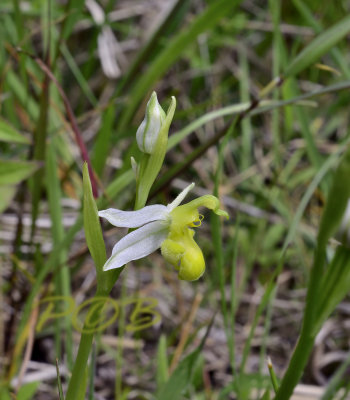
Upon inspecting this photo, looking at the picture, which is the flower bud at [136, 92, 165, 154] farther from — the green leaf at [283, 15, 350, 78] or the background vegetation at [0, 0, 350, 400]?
the green leaf at [283, 15, 350, 78]

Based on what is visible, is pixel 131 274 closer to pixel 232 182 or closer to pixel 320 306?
pixel 232 182

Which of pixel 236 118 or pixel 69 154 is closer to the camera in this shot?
pixel 236 118

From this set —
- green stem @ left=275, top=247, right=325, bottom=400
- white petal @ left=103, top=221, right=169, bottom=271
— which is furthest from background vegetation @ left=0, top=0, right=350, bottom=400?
white petal @ left=103, top=221, right=169, bottom=271

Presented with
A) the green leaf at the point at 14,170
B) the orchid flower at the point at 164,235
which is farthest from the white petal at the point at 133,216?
the green leaf at the point at 14,170

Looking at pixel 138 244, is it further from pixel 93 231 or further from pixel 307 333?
pixel 307 333

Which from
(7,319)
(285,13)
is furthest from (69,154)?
(285,13)

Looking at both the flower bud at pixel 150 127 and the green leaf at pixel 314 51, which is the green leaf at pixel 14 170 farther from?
the green leaf at pixel 314 51
